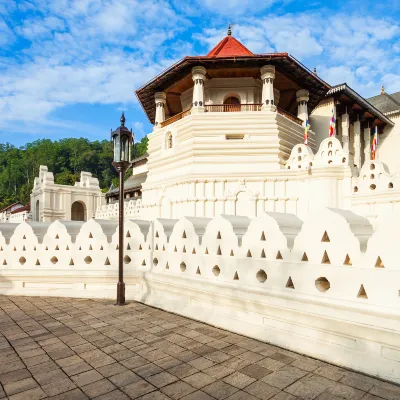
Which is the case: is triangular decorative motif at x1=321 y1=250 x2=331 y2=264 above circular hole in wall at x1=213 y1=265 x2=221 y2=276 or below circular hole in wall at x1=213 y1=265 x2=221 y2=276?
above

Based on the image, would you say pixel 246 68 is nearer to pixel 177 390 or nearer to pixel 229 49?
pixel 229 49

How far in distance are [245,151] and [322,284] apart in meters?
13.7

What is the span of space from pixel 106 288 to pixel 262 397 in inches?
175

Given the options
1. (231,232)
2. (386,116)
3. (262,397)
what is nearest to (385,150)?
(386,116)

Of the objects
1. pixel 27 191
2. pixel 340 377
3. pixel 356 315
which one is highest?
pixel 27 191

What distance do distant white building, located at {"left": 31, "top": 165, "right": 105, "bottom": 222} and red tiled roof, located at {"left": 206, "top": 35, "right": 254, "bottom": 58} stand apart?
20355mm

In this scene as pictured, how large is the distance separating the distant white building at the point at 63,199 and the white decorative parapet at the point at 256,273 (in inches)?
1040

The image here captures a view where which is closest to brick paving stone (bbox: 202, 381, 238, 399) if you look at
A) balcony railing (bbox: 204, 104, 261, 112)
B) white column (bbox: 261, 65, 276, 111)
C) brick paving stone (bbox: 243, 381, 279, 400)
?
brick paving stone (bbox: 243, 381, 279, 400)

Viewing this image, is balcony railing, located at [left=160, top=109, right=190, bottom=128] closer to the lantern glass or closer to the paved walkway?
the lantern glass

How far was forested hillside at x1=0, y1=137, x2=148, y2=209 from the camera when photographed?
72938 mm

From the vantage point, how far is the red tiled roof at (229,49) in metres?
20.0

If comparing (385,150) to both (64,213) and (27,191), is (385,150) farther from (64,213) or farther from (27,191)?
(27,191)

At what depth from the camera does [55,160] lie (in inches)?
3147

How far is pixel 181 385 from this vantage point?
2.89 meters
